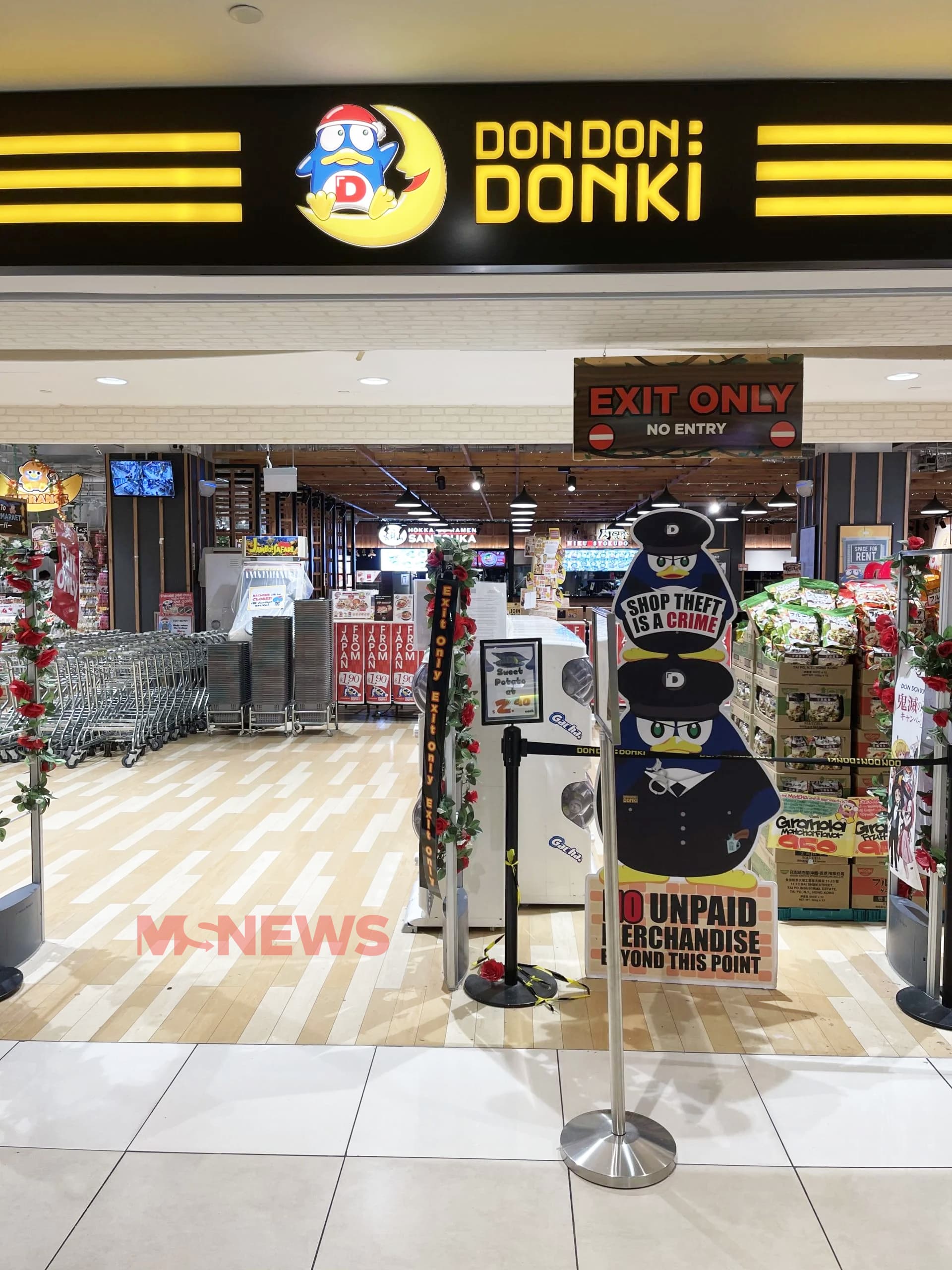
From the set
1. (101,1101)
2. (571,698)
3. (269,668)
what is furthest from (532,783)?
(269,668)

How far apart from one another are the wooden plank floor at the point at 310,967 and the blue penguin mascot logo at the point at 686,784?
22.9 inches

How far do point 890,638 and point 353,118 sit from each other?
3039 millimetres

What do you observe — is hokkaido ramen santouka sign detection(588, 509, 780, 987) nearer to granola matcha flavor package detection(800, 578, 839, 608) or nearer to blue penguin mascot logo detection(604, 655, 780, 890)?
blue penguin mascot logo detection(604, 655, 780, 890)

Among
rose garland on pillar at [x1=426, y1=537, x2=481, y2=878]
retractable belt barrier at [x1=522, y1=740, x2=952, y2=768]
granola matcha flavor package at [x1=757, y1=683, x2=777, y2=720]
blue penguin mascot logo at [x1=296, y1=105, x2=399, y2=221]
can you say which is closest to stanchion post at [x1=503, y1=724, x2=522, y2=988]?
retractable belt barrier at [x1=522, y1=740, x2=952, y2=768]

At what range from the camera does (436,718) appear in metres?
3.45

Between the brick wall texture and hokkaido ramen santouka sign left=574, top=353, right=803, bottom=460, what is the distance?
4.36 m

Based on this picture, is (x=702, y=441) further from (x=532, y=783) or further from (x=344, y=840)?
(x=344, y=840)

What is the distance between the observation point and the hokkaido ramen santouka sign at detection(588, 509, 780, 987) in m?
3.46

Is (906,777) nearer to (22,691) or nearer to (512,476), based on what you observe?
(22,691)

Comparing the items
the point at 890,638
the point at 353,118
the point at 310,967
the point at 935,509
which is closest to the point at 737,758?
the point at 890,638

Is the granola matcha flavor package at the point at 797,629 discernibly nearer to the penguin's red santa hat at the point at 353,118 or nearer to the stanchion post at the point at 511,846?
the stanchion post at the point at 511,846

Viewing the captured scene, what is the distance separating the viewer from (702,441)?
4.05 metres

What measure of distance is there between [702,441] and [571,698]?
1.42 meters
